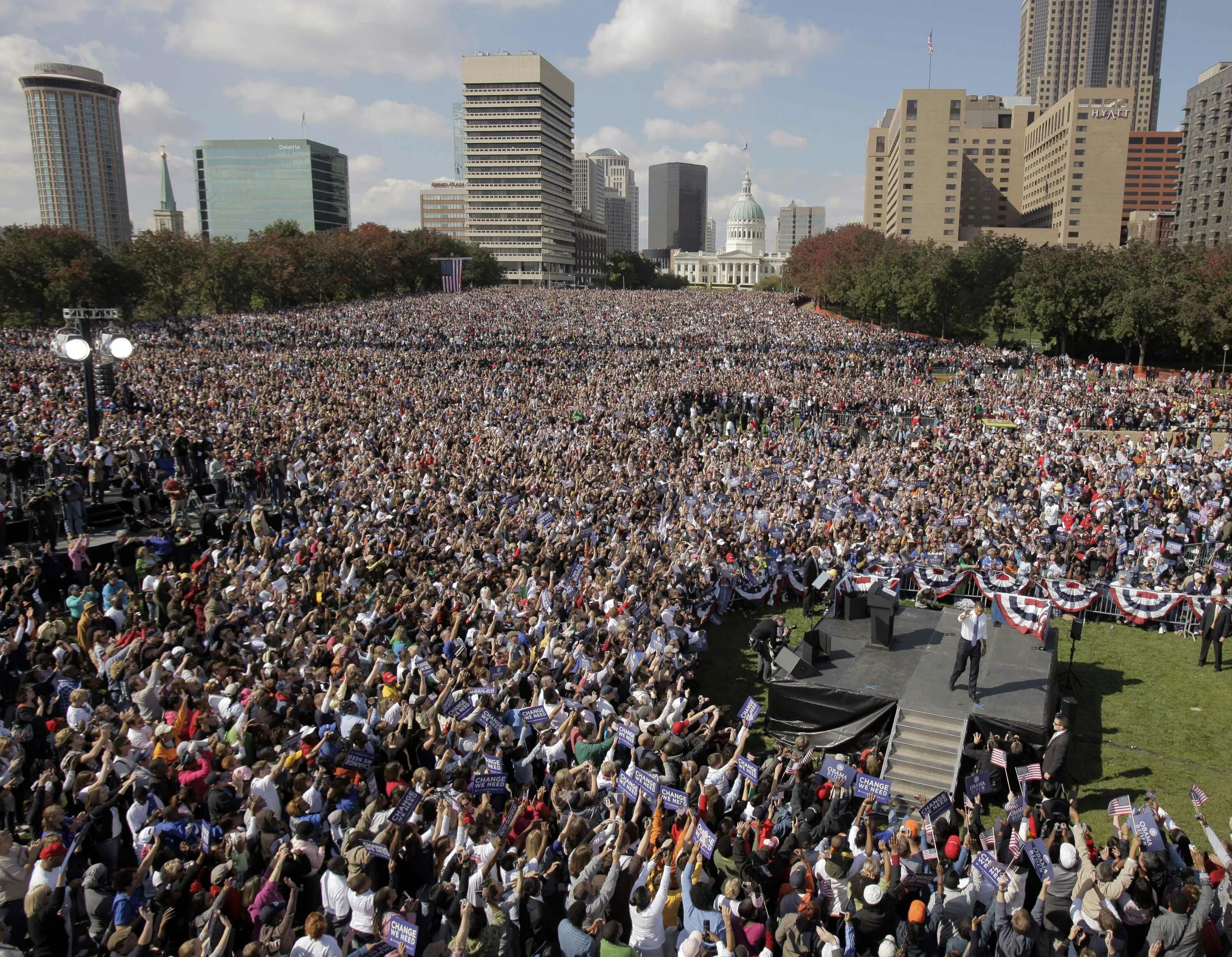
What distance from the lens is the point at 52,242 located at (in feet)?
222

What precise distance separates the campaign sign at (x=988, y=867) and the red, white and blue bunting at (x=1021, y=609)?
8890mm

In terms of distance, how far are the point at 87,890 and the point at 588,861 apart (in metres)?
3.70

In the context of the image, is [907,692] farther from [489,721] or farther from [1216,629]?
[1216,629]

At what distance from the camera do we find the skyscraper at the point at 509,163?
193000 millimetres

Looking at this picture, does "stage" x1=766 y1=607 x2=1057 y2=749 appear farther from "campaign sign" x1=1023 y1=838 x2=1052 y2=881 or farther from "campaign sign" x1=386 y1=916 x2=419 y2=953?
"campaign sign" x1=386 y1=916 x2=419 y2=953

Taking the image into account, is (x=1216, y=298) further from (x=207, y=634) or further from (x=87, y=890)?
(x=87, y=890)

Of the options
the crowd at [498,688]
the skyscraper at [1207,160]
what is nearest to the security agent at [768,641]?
the crowd at [498,688]

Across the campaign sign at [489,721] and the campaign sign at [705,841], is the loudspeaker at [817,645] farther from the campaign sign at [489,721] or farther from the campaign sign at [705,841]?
the campaign sign at [705,841]

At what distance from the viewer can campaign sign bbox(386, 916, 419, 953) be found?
19.1 feet

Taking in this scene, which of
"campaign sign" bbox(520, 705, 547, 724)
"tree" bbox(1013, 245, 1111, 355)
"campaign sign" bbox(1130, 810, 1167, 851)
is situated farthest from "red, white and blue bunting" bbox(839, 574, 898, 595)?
"tree" bbox(1013, 245, 1111, 355)

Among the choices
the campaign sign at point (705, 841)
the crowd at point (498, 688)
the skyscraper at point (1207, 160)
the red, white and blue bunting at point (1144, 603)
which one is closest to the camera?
the crowd at point (498, 688)

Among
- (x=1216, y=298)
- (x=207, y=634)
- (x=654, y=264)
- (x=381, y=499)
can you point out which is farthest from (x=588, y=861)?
(x=654, y=264)

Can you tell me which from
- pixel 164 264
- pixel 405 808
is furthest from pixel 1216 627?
pixel 164 264

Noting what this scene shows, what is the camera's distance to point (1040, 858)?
7.05 metres
